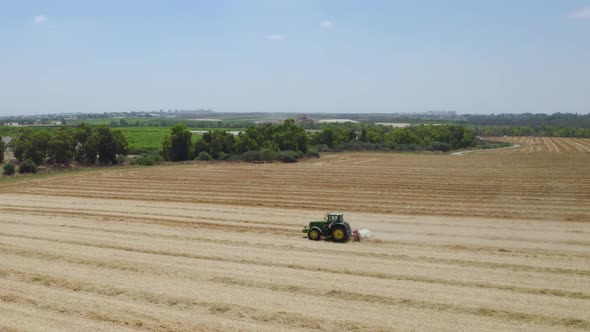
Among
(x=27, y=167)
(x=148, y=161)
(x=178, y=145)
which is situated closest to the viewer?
(x=27, y=167)

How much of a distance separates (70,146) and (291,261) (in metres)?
46.0

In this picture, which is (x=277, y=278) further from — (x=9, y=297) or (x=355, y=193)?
(x=355, y=193)

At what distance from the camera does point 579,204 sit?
2925 cm

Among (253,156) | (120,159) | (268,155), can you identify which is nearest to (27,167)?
(120,159)

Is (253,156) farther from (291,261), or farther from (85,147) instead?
(291,261)

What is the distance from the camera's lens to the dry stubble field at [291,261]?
13.0 m

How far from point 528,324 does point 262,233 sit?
12.6m

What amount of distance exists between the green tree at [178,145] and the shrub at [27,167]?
18.2 meters

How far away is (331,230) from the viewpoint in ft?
67.9

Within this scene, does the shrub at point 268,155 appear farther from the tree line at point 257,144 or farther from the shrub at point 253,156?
the shrub at point 253,156

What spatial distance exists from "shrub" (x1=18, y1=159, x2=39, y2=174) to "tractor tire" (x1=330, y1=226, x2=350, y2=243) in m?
39.4

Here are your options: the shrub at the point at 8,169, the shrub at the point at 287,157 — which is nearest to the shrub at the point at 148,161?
A: the shrub at the point at 8,169

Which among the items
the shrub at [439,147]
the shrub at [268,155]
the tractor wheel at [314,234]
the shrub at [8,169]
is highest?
the shrub at [439,147]

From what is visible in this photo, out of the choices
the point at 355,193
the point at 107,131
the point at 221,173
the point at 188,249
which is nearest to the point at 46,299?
the point at 188,249
